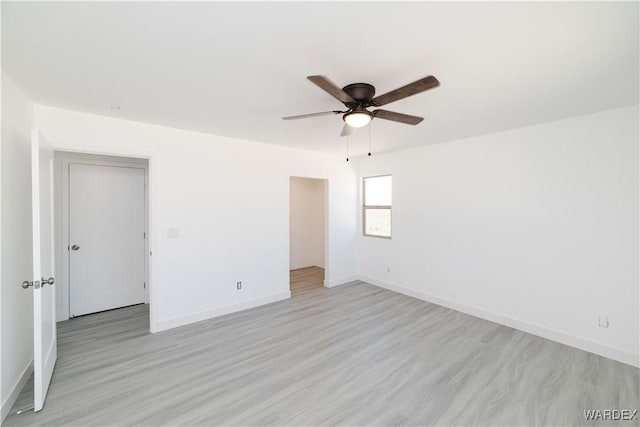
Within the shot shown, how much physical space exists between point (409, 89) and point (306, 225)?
5263 mm

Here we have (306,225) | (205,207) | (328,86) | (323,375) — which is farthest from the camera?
(306,225)

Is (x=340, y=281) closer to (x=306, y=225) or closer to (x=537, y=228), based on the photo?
(x=306, y=225)

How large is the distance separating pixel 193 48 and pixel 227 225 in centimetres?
249

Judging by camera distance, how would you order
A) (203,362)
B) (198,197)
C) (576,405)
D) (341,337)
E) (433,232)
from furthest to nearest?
(433,232) < (198,197) < (341,337) < (203,362) < (576,405)

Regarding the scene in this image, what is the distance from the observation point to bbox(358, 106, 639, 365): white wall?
265 centimetres

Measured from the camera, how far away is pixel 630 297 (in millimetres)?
2600

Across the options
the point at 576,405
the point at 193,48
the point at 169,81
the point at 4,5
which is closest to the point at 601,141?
the point at 576,405

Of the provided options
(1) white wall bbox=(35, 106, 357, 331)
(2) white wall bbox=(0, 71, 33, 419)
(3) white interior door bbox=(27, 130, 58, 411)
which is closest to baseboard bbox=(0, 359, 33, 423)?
(2) white wall bbox=(0, 71, 33, 419)

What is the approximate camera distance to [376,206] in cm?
523

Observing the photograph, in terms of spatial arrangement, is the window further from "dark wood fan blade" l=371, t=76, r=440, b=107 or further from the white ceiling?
"dark wood fan blade" l=371, t=76, r=440, b=107

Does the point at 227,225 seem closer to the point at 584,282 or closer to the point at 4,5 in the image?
the point at 4,5

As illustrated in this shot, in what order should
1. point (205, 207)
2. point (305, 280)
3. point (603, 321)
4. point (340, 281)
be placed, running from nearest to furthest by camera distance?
point (603, 321), point (205, 207), point (340, 281), point (305, 280)

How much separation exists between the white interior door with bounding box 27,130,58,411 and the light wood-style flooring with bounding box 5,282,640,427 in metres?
0.22

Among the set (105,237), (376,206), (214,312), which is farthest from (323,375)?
(105,237)
